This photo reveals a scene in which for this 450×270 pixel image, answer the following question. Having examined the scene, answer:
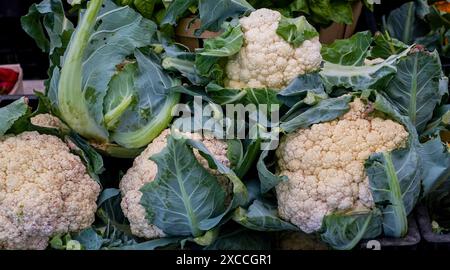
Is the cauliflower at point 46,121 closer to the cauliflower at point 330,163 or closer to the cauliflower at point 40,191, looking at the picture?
the cauliflower at point 40,191

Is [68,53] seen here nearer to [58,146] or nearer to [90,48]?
[90,48]

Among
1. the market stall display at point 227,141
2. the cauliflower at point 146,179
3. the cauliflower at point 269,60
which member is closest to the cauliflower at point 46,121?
the market stall display at point 227,141

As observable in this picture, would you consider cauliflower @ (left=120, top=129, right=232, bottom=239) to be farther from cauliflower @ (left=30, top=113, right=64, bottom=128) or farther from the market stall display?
cauliflower @ (left=30, top=113, right=64, bottom=128)

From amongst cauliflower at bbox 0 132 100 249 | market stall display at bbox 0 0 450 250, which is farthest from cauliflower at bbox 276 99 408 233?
cauliflower at bbox 0 132 100 249

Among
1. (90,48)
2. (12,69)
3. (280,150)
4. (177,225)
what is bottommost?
(12,69)

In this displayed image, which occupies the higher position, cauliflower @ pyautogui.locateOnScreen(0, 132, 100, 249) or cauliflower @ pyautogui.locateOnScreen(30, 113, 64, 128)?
cauliflower @ pyautogui.locateOnScreen(30, 113, 64, 128)

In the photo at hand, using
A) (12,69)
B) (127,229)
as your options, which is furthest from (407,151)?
(12,69)
